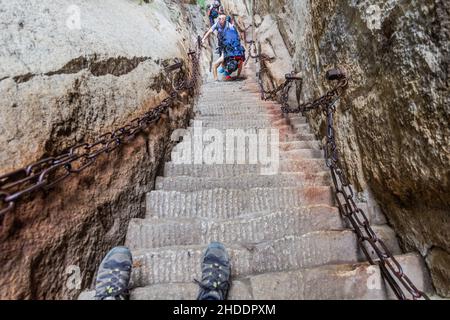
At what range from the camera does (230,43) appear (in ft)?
20.0

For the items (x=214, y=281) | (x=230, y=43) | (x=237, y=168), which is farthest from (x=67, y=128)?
(x=230, y=43)

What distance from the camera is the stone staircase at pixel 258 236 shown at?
1.58 m

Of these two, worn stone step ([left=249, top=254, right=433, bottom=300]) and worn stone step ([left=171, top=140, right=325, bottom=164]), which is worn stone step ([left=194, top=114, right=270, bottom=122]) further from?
worn stone step ([left=249, top=254, right=433, bottom=300])

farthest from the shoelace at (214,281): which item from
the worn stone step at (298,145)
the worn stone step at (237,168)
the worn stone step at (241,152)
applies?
the worn stone step at (298,145)

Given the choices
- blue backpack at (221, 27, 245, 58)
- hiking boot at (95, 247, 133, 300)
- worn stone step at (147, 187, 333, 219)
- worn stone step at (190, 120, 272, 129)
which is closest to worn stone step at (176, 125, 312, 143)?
worn stone step at (190, 120, 272, 129)

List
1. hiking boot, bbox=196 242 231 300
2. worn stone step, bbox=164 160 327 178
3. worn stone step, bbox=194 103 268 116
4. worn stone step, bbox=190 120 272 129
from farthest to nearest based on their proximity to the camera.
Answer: worn stone step, bbox=194 103 268 116
worn stone step, bbox=190 120 272 129
worn stone step, bbox=164 160 327 178
hiking boot, bbox=196 242 231 300

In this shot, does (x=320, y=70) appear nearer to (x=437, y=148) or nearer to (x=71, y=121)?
(x=437, y=148)

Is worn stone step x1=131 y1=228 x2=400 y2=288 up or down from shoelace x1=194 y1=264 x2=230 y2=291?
up

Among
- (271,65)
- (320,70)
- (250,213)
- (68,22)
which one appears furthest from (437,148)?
(271,65)

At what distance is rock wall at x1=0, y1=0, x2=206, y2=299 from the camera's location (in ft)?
4.40

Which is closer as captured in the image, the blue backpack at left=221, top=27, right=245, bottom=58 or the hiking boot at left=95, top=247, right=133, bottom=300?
the hiking boot at left=95, top=247, right=133, bottom=300

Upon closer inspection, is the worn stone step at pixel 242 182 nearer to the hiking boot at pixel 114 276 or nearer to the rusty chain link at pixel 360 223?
the rusty chain link at pixel 360 223

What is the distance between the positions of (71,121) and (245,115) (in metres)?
2.86

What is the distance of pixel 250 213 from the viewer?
2.20 meters
